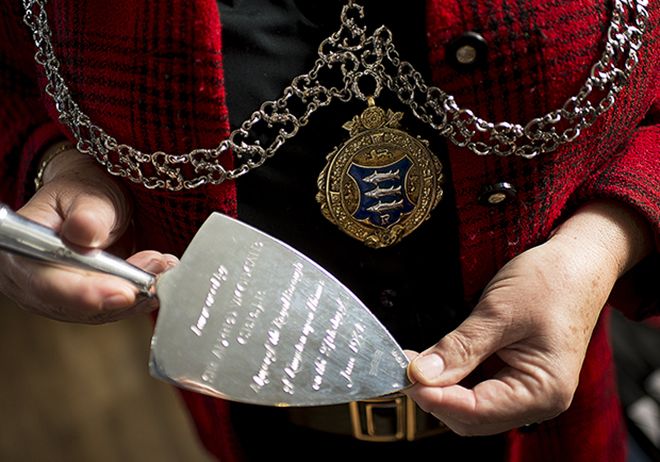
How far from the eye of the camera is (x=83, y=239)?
0.32m

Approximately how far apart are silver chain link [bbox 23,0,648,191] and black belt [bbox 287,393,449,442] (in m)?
0.18

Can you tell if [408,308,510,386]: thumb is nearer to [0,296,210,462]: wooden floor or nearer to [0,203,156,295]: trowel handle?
[0,203,156,295]: trowel handle

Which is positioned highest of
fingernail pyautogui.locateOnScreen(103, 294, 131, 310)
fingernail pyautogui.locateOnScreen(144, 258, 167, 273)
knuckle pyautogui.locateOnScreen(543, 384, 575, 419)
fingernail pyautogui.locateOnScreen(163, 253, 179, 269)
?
fingernail pyautogui.locateOnScreen(163, 253, 179, 269)

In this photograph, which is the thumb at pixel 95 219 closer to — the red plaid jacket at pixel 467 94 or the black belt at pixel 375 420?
the red plaid jacket at pixel 467 94

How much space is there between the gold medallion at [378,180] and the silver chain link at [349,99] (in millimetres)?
16

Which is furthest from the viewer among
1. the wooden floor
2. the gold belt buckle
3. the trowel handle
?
the wooden floor

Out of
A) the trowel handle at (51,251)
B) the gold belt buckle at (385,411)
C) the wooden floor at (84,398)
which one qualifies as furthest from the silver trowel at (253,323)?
the wooden floor at (84,398)

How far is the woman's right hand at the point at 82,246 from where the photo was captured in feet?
1.06

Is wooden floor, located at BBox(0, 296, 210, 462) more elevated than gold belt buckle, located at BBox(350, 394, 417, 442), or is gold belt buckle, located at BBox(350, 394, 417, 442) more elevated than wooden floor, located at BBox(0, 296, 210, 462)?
gold belt buckle, located at BBox(350, 394, 417, 442)

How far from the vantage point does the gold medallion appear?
0.38 metres

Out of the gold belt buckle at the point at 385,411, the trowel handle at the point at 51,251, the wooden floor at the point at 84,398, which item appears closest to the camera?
the trowel handle at the point at 51,251

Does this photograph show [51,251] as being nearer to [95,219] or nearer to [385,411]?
[95,219]

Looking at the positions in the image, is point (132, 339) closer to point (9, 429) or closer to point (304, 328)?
point (9, 429)

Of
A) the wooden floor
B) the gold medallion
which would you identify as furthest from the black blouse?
the wooden floor
